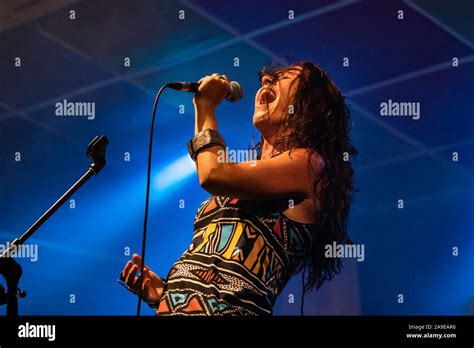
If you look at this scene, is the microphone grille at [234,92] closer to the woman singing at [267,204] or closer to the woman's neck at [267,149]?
the woman singing at [267,204]

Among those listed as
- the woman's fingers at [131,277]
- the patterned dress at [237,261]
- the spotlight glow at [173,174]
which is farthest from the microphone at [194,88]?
the spotlight glow at [173,174]

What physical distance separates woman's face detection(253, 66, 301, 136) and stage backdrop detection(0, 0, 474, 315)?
1.69 ft

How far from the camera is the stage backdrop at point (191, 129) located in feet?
9.84

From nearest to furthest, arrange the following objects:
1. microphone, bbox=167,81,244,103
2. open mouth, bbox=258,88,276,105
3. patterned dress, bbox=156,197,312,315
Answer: patterned dress, bbox=156,197,312,315, microphone, bbox=167,81,244,103, open mouth, bbox=258,88,276,105

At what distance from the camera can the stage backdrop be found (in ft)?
9.84

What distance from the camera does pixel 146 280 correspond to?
2537 millimetres

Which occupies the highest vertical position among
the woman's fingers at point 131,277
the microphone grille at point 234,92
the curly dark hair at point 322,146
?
the microphone grille at point 234,92

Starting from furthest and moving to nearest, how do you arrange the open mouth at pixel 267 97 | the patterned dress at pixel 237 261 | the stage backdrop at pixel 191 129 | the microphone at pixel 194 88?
the stage backdrop at pixel 191 129
the open mouth at pixel 267 97
the microphone at pixel 194 88
the patterned dress at pixel 237 261

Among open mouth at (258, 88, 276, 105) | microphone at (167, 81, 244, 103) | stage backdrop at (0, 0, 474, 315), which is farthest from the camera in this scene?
stage backdrop at (0, 0, 474, 315)

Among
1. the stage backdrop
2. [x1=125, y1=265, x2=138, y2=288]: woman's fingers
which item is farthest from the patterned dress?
the stage backdrop

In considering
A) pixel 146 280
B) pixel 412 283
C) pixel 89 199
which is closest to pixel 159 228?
pixel 89 199

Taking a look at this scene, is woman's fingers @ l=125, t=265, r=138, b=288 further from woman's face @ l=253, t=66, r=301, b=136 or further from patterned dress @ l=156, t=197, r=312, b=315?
woman's face @ l=253, t=66, r=301, b=136

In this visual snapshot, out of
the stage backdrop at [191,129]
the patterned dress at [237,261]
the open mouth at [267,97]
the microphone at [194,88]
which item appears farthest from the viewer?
the stage backdrop at [191,129]

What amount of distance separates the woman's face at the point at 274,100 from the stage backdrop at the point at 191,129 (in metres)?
0.52
